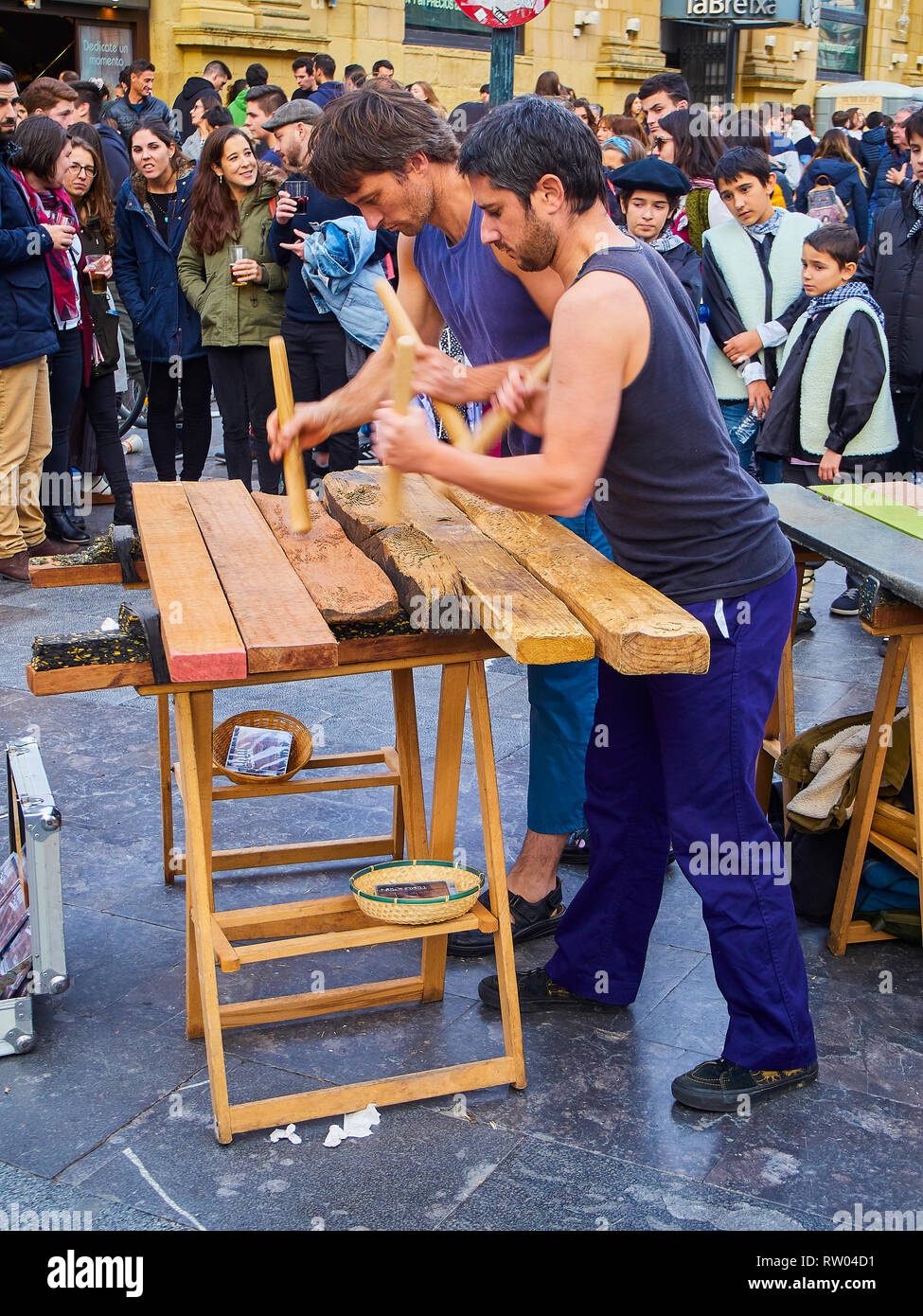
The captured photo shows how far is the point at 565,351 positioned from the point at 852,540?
1.27 meters

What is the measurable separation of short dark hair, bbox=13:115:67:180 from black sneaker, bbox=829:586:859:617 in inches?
159

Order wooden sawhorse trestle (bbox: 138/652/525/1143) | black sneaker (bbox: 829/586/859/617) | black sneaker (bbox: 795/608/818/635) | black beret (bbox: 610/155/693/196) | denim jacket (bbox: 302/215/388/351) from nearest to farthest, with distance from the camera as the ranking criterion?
wooden sawhorse trestle (bbox: 138/652/525/1143)
black beret (bbox: 610/155/693/196)
black sneaker (bbox: 795/608/818/635)
black sneaker (bbox: 829/586/859/617)
denim jacket (bbox: 302/215/388/351)

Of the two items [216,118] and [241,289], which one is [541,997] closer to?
[241,289]

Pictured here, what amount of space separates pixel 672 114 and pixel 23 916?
18.9 feet

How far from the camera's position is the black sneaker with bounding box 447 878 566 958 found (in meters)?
3.22

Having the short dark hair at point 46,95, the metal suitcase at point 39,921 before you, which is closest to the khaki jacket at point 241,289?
the short dark hair at point 46,95

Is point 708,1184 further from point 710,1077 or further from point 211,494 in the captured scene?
point 211,494

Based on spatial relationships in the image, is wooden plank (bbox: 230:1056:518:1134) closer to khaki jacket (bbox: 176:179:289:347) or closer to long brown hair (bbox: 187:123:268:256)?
khaki jacket (bbox: 176:179:289:347)

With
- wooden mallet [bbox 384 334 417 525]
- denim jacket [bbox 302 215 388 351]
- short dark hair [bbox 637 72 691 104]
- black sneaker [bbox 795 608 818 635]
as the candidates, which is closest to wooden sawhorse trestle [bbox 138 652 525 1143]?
wooden mallet [bbox 384 334 417 525]

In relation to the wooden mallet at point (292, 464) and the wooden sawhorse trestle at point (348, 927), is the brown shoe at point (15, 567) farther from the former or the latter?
the wooden mallet at point (292, 464)

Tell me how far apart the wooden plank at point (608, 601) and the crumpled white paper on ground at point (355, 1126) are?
40.5 inches

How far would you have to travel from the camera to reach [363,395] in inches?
118

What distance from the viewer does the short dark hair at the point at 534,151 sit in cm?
225

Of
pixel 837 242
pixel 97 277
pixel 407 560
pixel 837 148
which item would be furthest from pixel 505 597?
pixel 837 148
